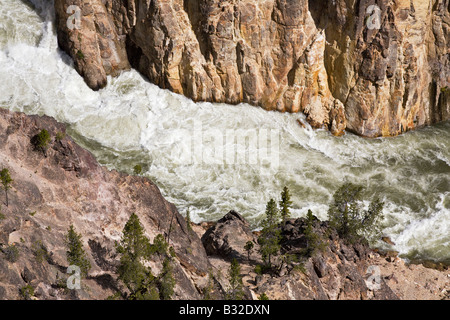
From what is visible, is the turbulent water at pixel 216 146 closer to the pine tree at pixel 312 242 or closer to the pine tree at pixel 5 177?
the pine tree at pixel 312 242

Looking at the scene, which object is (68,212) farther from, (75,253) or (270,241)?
(270,241)

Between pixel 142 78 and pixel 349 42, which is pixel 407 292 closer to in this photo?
pixel 349 42

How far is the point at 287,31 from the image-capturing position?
39.3 meters

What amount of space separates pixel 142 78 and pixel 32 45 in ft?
31.5

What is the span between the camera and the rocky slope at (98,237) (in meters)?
18.8

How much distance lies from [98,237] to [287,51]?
79.3ft

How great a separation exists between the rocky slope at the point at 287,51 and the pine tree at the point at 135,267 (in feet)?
73.1

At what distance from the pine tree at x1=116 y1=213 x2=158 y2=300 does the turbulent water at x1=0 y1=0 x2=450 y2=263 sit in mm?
13195

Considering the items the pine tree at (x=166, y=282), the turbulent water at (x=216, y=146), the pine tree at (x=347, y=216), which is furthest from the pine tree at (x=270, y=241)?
the turbulent water at (x=216, y=146)

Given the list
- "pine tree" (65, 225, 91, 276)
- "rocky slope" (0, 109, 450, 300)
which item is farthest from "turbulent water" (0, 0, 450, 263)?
"pine tree" (65, 225, 91, 276)

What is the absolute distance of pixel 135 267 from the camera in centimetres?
1975

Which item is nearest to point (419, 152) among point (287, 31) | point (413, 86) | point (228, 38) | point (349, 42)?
point (413, 86)

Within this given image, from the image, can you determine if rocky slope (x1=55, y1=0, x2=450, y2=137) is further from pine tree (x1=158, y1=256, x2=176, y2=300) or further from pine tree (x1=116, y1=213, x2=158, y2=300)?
pine tree (x1=158, y1=256, x2=176, y2=300)

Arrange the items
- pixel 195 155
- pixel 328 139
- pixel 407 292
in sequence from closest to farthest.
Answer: pixel 407 292 < pixel 195 155 < pixel 328 139
